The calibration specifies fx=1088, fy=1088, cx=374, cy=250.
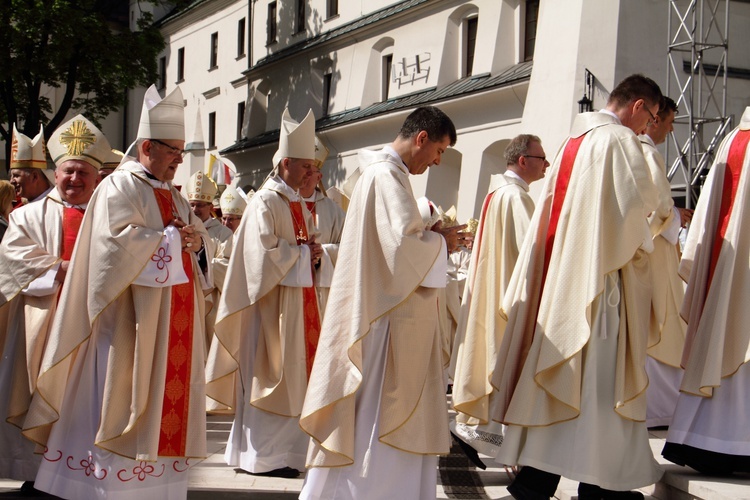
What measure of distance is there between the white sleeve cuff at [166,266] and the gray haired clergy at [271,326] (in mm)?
1259

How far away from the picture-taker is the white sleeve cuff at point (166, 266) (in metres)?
5.71

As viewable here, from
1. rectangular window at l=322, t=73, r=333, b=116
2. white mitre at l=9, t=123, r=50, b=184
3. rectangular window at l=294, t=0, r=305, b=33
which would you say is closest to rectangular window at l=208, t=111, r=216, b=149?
rectangular window at l=294, t=0, r=305, b=33

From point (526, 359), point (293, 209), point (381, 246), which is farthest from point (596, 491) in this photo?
point (293, 209)

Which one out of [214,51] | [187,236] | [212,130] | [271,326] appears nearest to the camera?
[187,236]

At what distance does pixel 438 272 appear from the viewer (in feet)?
17.5

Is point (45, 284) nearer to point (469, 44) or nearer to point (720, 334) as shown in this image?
point (720, 334)

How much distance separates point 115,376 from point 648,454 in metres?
2.69

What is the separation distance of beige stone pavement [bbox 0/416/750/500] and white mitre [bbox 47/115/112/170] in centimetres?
196

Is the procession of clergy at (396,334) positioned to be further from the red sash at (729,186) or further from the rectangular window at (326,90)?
the rectangular window at (326,90)

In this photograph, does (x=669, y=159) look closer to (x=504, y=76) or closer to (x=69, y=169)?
(x=504, y=76)

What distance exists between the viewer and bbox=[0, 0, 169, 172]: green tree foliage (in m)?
25.8

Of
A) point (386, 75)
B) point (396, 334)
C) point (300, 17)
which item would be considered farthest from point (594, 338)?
point (300, 17)

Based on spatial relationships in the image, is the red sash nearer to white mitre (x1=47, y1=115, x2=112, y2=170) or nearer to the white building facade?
white mitre (x1=47, y1=115, x2=112, y2=170)

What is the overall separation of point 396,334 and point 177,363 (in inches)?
53.5
